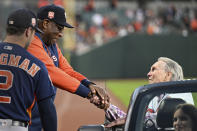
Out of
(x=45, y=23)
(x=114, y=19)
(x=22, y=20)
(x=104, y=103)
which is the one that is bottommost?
(x=104, y=103)

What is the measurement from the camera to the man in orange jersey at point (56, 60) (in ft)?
Result: 12.8

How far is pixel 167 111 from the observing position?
335cm

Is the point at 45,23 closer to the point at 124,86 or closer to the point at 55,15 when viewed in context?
the point at 55,15

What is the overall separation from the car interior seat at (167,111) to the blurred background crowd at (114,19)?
17338 millimetres

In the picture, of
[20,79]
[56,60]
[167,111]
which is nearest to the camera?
[20,79]

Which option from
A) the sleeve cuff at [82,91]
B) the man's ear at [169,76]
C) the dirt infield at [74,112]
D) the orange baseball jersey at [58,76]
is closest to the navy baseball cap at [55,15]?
the orange baseball jersey at [58,76]

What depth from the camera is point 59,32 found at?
4.39 meters

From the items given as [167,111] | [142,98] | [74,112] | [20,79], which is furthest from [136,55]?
[20,79]

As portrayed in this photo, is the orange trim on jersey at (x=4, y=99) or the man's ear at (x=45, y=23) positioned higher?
the man's ear at (x=45, y=23)

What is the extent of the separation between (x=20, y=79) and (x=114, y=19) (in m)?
22.9

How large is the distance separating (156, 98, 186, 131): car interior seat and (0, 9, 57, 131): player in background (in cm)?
82

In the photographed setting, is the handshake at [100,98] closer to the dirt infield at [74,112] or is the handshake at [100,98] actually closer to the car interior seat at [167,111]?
the car interior seat at [167,111]

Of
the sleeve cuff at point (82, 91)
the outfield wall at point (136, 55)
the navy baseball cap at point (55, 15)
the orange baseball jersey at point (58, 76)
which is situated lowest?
the sleeve cuff at point (82, 91)

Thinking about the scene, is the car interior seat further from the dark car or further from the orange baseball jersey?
the orange baseball jersey
